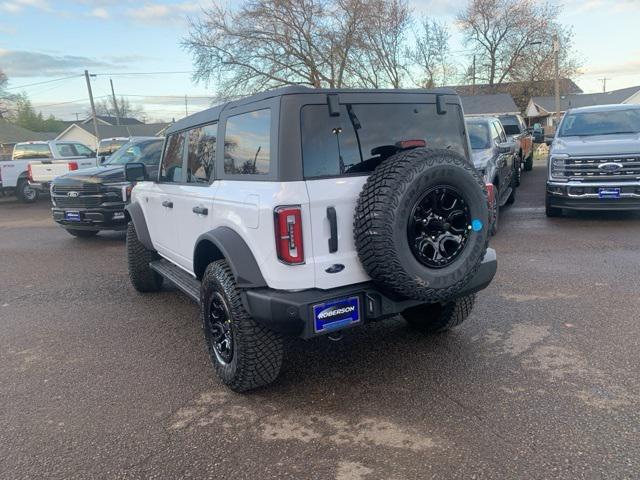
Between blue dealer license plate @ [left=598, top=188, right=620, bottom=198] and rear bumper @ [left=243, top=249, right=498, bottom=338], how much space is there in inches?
246

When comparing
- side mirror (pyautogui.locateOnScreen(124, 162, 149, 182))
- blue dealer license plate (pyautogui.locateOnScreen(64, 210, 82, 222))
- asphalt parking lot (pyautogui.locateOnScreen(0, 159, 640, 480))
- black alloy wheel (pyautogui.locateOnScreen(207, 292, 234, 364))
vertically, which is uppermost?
side mirror (pyautogui.locateOnScreen(124, 162, 149, 182))

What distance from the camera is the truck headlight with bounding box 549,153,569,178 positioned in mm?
8614

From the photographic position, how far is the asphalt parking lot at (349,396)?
2717 mm

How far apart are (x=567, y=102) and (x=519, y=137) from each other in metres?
53.9

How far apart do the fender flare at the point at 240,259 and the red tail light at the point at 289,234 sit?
0.78 ft

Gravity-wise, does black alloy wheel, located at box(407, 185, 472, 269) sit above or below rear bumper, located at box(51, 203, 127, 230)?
above

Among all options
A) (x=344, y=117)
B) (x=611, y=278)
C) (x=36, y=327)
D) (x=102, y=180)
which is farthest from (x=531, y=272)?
(x=102, y=180)

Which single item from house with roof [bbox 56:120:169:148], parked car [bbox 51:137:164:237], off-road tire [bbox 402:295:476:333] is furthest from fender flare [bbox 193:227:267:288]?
house with roof [bbox 56:120:169:148]

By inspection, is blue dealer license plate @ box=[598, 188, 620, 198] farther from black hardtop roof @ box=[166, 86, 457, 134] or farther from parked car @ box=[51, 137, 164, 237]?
parked car @ box=[51, 137, 164, 237]

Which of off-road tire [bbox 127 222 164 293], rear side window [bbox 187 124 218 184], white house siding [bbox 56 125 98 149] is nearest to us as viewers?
rear side window [bbox 187 124 218 184]

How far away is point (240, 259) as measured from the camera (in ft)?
10.5

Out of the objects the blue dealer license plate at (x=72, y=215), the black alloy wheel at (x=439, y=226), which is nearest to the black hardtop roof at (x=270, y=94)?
the black alloy wheel at (x=439, y=226)

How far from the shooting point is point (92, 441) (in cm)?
301

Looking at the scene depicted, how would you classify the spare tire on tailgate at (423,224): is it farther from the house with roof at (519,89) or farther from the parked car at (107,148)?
the house with roof at (519,89)
